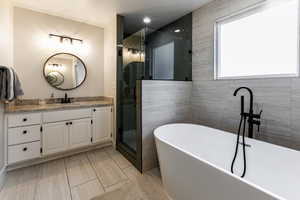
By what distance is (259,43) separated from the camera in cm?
177

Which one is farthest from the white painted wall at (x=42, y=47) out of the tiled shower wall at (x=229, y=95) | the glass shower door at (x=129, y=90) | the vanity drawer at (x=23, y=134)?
the tiled shower wall at (x=229, y=95)

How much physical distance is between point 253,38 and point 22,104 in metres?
3.69

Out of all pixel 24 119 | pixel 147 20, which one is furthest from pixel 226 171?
pixel 147 20

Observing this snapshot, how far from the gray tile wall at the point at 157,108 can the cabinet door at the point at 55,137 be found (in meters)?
1.36

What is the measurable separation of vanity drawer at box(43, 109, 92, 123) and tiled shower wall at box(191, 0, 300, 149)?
1.97m

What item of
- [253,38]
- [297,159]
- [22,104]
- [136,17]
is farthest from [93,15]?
[297,159]

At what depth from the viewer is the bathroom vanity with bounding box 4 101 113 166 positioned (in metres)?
1.92

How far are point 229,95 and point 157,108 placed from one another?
1069mm

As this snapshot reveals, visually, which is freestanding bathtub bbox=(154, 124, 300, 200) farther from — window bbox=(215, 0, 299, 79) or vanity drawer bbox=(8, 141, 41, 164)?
vanity drawer bbox=(8, 141, 41, 164)

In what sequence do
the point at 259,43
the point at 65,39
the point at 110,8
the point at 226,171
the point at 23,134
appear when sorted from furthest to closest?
the point at 65,39 < the point at 110,8 < the point at 23,134 < the point at 259,43 < the point at 226,171

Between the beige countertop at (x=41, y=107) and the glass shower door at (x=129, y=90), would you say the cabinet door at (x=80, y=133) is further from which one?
the glass shower door at (x=129, y=90)

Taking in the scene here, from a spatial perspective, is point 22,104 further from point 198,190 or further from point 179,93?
point 198,190

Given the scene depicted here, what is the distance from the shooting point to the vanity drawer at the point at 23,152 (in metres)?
1.90

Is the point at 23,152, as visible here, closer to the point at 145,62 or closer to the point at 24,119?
the point at 24,119
